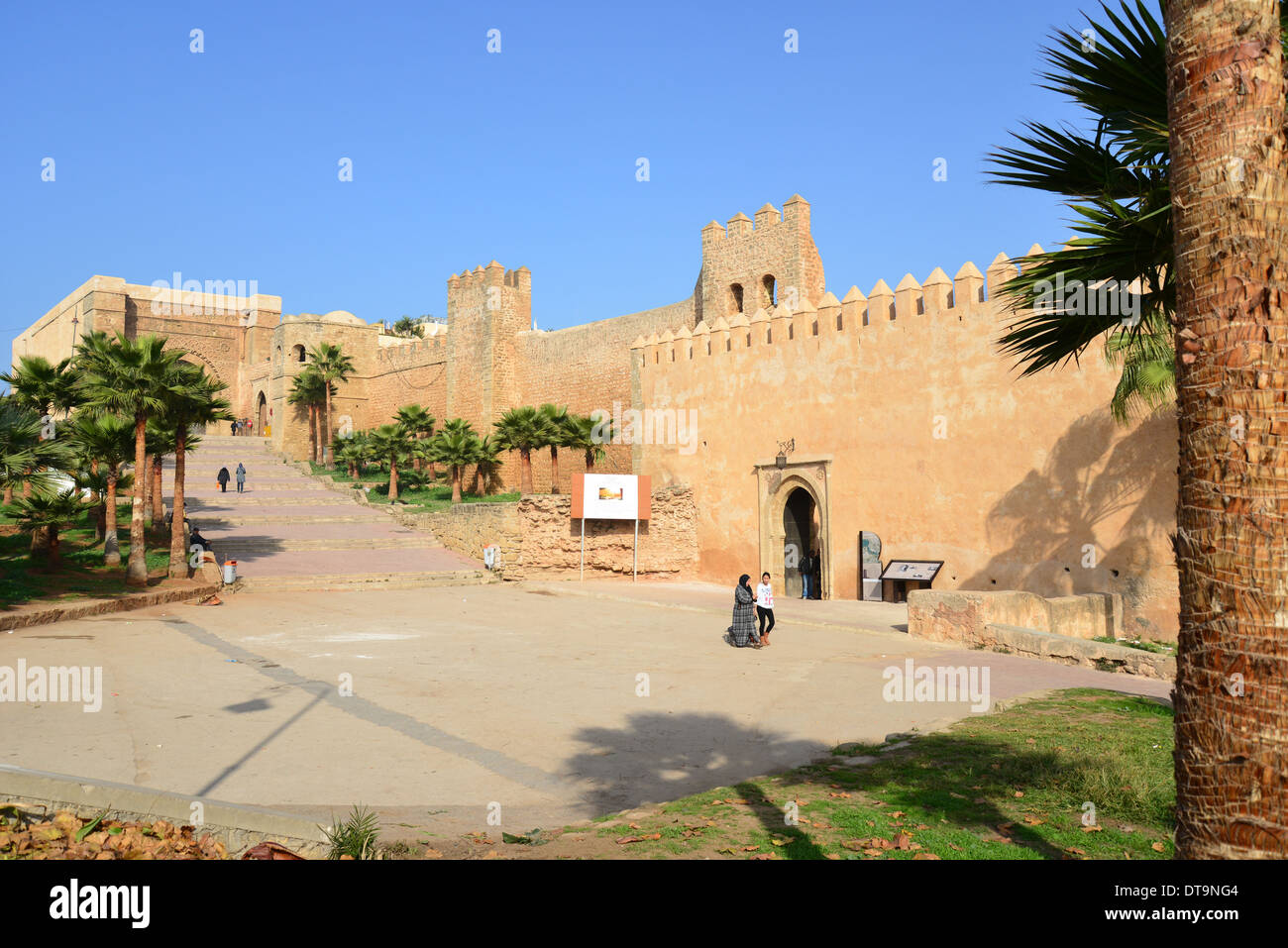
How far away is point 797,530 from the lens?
22.0m

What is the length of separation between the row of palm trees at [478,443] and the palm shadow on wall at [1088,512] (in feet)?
56.9

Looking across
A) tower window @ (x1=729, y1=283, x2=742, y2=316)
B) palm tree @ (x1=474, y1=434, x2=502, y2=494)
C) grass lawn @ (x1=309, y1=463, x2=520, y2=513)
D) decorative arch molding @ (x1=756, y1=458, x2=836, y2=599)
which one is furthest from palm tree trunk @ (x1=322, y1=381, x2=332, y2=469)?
decorative arch molding @ (x1=756, y1=458, x2=836, y2=599)

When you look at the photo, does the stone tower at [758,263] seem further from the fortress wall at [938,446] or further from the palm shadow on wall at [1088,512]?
the palm shadow on wall at [1088,512]

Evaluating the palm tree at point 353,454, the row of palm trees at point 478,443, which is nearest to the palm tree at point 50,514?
the row of palm trees at point 478,443

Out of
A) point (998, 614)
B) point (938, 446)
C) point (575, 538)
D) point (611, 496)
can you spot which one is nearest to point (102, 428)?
point (575, 538)

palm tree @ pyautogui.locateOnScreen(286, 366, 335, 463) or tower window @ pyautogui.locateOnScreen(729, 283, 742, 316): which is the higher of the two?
tower window @ pyautogui.locateOnScreen(729, 283, 742, 316)

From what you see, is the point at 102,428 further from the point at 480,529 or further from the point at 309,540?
the point at 480,529

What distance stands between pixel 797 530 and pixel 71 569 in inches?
635

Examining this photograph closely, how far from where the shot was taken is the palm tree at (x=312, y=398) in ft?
151

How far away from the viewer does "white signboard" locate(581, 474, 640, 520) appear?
22.6 metres

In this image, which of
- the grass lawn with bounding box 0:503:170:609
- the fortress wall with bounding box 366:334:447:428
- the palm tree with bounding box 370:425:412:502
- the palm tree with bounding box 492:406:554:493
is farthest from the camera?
the fortress wall with bounding box 366:334:447:428

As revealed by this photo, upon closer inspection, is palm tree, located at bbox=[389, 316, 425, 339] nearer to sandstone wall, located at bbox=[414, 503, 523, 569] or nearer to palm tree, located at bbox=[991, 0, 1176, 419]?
sandstone wall, located at bbox=[414, 503, 523, 569]

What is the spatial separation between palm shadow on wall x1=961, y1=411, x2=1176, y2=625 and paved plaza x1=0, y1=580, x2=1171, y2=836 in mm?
3158

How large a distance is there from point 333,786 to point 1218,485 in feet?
18.1
